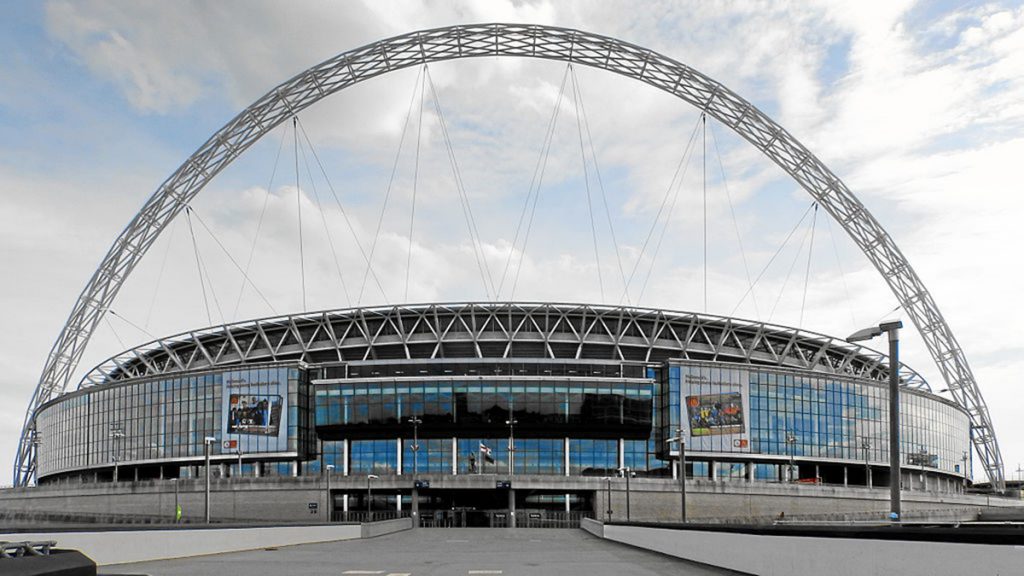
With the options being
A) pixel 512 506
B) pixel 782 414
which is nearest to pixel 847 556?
pixel 512 506

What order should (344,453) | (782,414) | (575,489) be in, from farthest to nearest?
(344,453)
(782,414)
(575,489)

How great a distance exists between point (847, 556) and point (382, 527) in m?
49.3

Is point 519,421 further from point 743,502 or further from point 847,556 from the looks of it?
point 847,556

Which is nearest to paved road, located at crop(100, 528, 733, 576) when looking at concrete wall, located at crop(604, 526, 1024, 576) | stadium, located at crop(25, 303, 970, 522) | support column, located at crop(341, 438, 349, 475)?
concrete wall, located at crop(604, 526, 1024, 576)

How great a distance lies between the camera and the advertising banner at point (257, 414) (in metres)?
112

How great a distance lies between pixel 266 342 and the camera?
119 meters

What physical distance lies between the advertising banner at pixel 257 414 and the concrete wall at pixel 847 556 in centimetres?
9050

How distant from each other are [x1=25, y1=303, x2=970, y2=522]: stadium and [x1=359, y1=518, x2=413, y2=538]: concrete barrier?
27.1 metres

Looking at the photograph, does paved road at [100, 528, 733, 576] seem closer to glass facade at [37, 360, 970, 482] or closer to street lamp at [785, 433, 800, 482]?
glass facade at [37, 360, 970, 482]

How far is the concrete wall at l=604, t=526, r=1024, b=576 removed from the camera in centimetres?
1091

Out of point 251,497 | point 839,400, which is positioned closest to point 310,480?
point 251,497

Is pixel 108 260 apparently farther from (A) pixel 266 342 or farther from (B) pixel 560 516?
(B) pixel 560 516

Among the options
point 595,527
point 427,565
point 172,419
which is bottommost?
point 595,527

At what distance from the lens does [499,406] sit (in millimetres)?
110625
